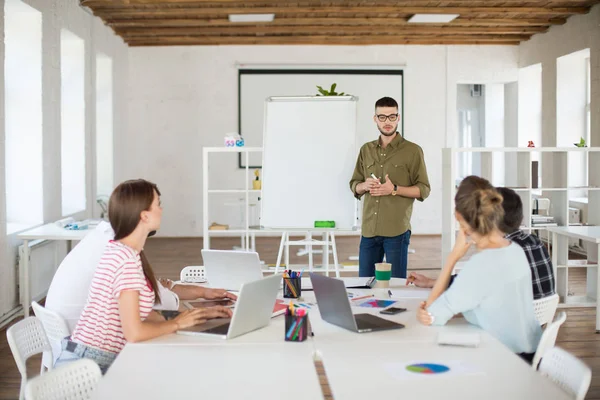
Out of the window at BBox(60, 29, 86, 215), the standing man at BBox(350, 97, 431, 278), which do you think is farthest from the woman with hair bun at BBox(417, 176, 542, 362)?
the window at BBox(60, 29, 86, 215)

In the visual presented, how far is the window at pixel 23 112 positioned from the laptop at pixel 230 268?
3.91m

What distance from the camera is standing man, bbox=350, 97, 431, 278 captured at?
15.0 ft

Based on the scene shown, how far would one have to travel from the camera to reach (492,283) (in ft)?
8.85

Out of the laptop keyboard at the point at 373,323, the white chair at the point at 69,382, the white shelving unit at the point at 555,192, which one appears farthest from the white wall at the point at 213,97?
the white chair at the point at 69,382

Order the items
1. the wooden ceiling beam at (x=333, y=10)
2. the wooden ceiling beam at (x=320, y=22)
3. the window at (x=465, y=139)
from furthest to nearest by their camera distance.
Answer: the window at (x=465, y=139) < the wooden ceiling beam at (x=320, y=22) < the wooden ceiling beam at (x=333, y=10)

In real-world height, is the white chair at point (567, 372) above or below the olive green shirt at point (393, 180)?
below

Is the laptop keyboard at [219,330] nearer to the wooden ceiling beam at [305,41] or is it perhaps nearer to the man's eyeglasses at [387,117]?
the man's eyeglasses at [387,117]

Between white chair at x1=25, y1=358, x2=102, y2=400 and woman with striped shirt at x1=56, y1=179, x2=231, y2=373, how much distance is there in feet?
1.09

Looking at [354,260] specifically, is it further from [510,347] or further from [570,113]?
[510,347]

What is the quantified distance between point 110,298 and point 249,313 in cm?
50

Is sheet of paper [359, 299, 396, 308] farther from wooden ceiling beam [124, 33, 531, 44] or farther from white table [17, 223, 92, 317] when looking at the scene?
wooden ceiling beam [124, 33, 531, 44]

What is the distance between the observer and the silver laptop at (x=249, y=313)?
2.59m

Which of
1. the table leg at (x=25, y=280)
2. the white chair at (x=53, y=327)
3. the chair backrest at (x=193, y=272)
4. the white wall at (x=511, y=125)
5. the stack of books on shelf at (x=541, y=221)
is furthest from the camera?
the white wall at (x=511, y=125)

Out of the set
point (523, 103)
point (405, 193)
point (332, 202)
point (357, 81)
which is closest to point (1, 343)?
point (332, 202)
